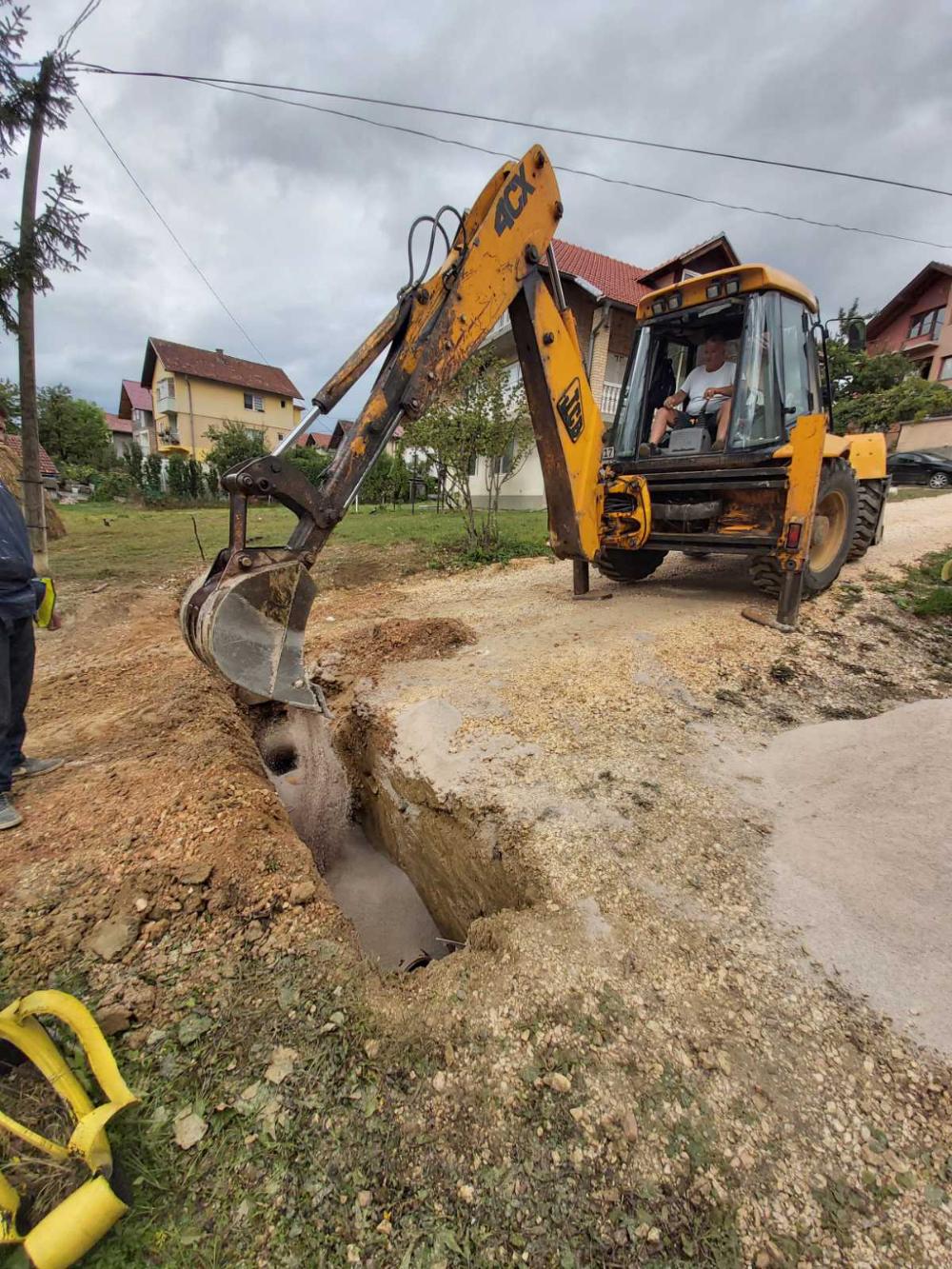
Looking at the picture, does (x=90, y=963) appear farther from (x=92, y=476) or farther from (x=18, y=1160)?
(x=92, y=476)

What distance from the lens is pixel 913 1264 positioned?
1.19 m

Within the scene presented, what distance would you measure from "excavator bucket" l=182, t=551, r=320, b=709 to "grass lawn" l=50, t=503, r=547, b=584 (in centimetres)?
405

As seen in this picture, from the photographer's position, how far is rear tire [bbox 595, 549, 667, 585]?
6398mm

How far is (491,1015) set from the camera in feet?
5.68

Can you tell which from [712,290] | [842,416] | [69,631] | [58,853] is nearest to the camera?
[58,853]

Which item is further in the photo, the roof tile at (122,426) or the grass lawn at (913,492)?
the roof tile at (122,426)

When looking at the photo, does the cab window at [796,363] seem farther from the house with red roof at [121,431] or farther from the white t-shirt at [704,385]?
the house with red roof at [121,431]

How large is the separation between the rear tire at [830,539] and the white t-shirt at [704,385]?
1.18 m

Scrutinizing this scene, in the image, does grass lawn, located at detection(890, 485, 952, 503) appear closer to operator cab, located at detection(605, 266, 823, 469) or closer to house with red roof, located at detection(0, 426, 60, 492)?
operator cab, located at detection(605, 266, 823, 469)

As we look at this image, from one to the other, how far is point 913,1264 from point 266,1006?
1.73 m

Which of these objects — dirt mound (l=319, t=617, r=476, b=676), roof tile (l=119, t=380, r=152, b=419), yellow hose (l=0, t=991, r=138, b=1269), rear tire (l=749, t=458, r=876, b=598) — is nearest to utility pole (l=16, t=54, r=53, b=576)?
dirt mound (l=319, t=617, r=476, b=676)

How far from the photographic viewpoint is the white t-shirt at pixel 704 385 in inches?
201

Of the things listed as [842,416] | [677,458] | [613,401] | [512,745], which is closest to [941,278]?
[842,416]

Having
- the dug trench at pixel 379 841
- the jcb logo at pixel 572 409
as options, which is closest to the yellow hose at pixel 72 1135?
the dug trench at pixel 379 841
